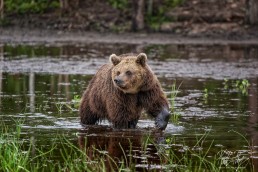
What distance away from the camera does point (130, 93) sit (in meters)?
10.6

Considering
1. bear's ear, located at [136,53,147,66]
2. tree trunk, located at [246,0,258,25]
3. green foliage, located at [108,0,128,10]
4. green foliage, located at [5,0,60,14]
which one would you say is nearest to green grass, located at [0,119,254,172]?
bear's ear, located at [136,53,147,66]

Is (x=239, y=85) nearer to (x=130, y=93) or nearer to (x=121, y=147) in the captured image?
(x=130, y=93)

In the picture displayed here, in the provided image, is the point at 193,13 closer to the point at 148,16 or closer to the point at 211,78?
the point at 148,16

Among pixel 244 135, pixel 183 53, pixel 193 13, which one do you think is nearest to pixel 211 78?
pixel 183 53

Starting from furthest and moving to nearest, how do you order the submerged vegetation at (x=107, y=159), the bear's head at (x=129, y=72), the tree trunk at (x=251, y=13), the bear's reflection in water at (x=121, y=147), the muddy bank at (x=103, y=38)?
the tree trunk at (x=251, y=13) < the muddy bank at (x=103, y=38) < the bear's head at (x=129, y=72) < the bear's reflection in water at (x=121, y=147) < the submerged vegetation at (x=107, y=159)

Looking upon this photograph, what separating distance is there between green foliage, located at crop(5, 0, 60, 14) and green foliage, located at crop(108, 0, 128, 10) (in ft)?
6.42

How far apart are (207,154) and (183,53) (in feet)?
47.7

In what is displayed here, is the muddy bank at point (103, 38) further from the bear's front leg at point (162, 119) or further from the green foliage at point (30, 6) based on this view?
the bear's front leg at point (162, 119)

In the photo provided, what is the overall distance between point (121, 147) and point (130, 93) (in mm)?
2202

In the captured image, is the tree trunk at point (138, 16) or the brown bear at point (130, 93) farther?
the tree trunk at point (138, 16)

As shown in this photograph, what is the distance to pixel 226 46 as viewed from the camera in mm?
25297

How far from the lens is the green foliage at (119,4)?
1184 inches

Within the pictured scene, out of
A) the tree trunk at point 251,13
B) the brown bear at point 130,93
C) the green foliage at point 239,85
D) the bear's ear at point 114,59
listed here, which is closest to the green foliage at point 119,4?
the tree trunk at point 251,13

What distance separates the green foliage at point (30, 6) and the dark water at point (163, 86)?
5.48m
